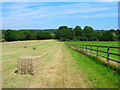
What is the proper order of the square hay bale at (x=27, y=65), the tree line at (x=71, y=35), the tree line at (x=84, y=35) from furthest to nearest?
1. the tree line at (x=71, y=35)
2. the tree line at (x=84, y=35)
3. the square hay bale at (x=27, y=65)

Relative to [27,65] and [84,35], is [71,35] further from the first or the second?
[27,65]

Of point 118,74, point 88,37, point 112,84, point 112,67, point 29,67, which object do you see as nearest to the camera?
point 112,84

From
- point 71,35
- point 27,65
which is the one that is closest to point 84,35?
point 71,35

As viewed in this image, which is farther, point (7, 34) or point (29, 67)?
point (7, 34)

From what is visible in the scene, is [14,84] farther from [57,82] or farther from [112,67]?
[112,67]

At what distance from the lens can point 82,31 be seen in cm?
13400

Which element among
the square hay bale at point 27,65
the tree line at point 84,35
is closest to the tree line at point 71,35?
the tree line at point 84,35

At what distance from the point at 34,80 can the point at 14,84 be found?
97 cm

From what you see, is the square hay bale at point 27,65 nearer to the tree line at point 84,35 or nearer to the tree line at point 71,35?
the tree line at point 71,35

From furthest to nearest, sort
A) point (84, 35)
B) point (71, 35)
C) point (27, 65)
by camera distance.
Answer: point (84, 35) → point (71, 35) → point (27, 65)

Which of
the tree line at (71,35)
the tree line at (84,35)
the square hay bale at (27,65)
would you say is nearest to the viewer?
the square hay bale at (27,65)

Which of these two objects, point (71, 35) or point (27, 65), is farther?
point (71, 35)

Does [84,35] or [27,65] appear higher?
[84,35]

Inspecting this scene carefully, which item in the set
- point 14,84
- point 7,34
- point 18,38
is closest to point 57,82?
point 14,84
